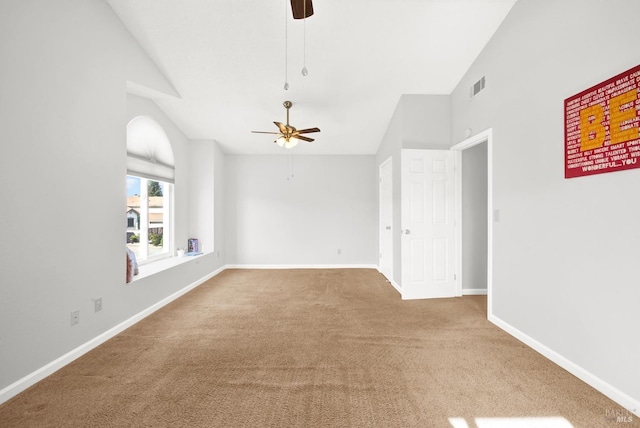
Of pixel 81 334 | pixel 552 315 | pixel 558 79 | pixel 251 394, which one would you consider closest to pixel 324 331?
pixel 251 394

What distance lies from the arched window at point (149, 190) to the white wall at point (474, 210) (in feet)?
15.8

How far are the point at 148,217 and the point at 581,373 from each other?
549 cm

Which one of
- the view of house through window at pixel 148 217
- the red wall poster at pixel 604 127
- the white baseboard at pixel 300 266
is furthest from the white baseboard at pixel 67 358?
the red wall poster at pixel 604 127

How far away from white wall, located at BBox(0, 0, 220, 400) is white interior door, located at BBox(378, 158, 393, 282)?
4129 mm

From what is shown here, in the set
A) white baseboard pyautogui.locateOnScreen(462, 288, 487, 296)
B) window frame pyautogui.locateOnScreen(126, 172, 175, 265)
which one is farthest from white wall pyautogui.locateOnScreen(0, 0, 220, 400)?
white baseboard pyautogui.locateOnScreen(462, 288, 487, 296)

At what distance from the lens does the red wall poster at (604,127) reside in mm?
1739

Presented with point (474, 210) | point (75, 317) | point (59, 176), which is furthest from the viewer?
point (474, 210)

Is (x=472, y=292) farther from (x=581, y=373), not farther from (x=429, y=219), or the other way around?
(x=581, y=373)

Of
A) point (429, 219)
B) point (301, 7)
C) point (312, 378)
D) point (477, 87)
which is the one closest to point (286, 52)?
point (301, 7)


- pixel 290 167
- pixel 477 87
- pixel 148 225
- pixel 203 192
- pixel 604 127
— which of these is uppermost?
pixel 477 87

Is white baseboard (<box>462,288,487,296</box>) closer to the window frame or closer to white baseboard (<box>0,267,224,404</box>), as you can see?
white baseboard (<box>0,267,224,404</box>)

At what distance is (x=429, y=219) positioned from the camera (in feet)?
13.2

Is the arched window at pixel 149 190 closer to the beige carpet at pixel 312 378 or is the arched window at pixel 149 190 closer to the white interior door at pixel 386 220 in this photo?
the beige carpet at pixel 312 378

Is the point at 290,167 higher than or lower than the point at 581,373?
higher
